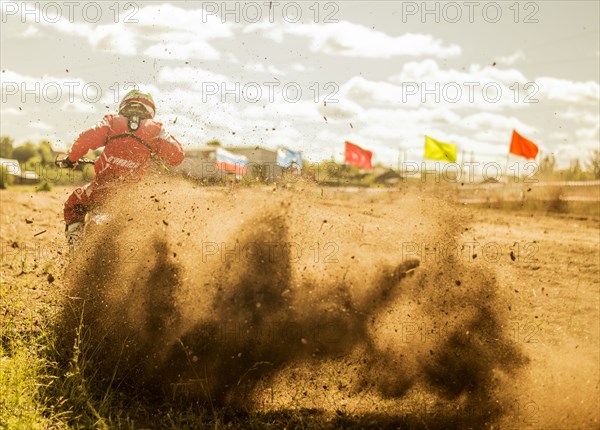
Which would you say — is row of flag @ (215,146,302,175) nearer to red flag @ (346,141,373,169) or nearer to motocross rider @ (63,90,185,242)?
motocross rider @ (63,90,185,242)

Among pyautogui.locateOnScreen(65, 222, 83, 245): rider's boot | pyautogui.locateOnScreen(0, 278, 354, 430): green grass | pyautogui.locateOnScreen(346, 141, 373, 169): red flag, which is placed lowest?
pyautogui.locateOnScreen(0, 278, 354, 430): green grass

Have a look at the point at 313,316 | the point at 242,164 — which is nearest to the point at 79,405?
the point at 313,316

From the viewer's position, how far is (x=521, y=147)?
20.6m

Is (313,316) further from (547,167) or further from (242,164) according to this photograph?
(547,167)

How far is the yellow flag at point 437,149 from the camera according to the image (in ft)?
77.3

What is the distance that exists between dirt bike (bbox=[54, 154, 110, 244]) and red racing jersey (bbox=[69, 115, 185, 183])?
0.26 ft

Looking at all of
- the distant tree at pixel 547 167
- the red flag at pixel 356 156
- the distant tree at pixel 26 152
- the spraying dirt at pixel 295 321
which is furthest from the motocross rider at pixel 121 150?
the distant tree at pixel 26 152

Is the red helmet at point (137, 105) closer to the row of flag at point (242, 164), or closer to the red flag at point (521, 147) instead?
the row of flag at point (242, 164)

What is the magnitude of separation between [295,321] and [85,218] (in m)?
2.71

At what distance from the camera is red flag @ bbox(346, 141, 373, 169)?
3189cm

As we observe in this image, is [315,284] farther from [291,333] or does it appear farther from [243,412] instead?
[243,412]

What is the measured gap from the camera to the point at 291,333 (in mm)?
4918

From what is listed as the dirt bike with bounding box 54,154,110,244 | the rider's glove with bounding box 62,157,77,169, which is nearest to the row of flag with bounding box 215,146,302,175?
the dirt bike with bounding box 54,154,110,244

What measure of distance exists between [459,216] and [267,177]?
1.93 m
